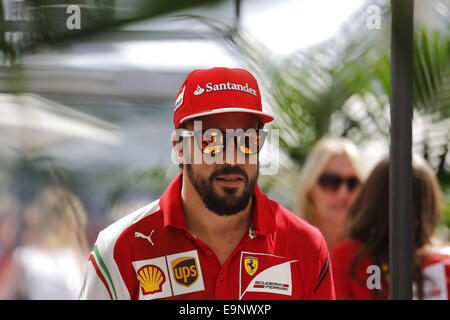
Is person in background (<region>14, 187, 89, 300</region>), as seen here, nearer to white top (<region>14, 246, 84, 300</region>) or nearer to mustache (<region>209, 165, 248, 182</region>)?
white top (<region>14, 246, 84, 300</region>)

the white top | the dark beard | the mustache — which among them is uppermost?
the mustache

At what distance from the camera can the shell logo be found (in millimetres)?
1191

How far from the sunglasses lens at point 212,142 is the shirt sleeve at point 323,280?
41 centimetres

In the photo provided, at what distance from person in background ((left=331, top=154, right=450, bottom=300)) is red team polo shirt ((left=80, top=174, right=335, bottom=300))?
31cm

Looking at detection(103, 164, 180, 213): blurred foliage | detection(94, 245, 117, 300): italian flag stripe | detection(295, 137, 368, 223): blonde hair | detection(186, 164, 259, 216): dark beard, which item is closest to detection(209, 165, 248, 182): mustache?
detection(186, 164, 259, 216): dark beard

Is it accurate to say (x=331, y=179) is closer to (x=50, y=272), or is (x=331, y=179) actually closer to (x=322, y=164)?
(x=322, y=164)

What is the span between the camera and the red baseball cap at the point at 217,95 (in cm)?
131

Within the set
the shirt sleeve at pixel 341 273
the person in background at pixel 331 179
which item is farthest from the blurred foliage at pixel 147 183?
the shirt sleeve at pixel 341 273

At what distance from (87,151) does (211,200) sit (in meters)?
1.80

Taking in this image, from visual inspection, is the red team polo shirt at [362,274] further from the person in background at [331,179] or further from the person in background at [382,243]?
the person in background at [331,179]

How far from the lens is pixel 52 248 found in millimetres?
2354

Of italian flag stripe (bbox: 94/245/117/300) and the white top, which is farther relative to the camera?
the white top

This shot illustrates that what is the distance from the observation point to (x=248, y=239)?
1.34m

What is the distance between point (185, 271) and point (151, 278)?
0.32 feet
